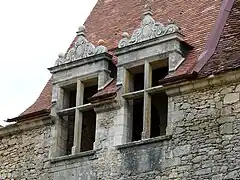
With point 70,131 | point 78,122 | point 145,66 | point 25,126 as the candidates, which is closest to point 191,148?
point 145,66

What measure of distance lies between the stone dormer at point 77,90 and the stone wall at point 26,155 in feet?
0.99

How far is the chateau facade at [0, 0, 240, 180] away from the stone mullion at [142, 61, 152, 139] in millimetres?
19

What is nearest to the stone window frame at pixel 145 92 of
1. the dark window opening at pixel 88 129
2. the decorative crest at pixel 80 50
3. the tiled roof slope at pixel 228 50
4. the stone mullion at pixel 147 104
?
the stone mullion at pixel 147 104

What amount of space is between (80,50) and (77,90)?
88 centimetres

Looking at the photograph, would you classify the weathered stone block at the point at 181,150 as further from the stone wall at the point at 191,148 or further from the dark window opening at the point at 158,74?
the dark window opening at the point at 158,74

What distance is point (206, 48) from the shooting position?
16.9m

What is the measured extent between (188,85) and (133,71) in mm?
1727

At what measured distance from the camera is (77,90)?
18.2 metres

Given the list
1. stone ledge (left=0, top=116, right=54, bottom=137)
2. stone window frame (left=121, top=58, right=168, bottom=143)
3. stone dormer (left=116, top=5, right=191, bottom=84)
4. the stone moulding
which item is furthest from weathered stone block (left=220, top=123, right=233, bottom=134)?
stone ledge (left=0, top=116, right=54, bottom=137)

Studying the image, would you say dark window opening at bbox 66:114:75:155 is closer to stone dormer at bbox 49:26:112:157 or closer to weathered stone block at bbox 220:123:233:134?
stone dormer at bbox 49:26:112:157

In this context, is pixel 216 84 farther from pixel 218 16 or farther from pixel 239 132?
pixel 218 16

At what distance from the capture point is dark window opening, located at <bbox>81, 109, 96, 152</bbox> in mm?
18406

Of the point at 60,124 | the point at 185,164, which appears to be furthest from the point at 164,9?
the point at 185,164

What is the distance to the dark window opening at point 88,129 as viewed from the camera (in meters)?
18.4
